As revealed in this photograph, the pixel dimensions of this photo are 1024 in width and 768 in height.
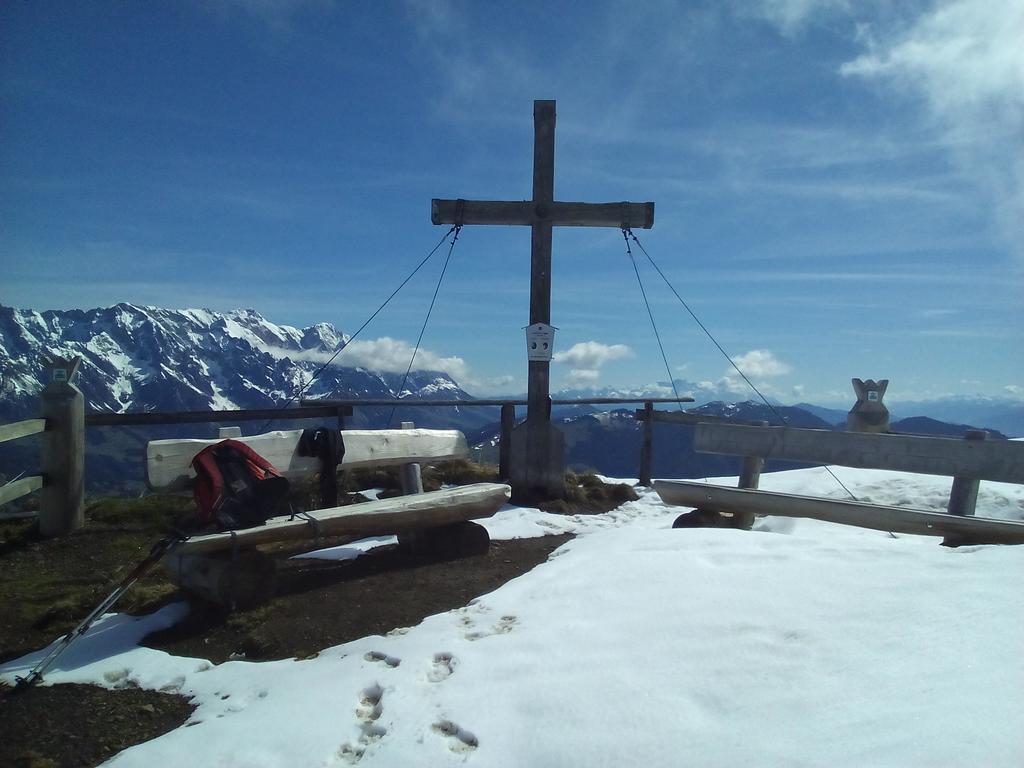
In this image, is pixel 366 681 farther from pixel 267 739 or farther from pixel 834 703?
pixel 834 703

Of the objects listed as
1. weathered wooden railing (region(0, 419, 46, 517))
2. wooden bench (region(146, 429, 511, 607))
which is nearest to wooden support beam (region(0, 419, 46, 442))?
weathered wooden railing (region(0, 419, 46, 517))

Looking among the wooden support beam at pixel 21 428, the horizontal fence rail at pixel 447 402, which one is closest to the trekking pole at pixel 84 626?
the wooden support beam at pixel 21 428

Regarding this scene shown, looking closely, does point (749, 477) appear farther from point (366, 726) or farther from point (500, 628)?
point (366, 726)

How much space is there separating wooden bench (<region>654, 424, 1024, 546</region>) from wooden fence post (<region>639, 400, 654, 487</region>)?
11.3 ft

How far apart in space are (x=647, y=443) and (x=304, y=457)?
245 inches

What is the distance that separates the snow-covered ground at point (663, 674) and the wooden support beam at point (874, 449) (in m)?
1.05

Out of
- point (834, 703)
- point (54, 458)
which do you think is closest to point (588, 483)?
point (54, 458)

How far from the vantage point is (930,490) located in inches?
358

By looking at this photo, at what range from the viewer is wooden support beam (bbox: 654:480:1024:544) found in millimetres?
5137

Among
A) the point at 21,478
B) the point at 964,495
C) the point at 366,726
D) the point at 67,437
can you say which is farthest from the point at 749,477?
the point at 21,478

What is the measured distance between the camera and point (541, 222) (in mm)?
8930

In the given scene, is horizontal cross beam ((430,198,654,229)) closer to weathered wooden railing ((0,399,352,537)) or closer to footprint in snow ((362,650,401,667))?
weathered wooden railing ((0,399,352,537))

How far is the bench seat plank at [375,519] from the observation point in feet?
16.1

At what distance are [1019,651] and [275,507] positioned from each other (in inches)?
181
